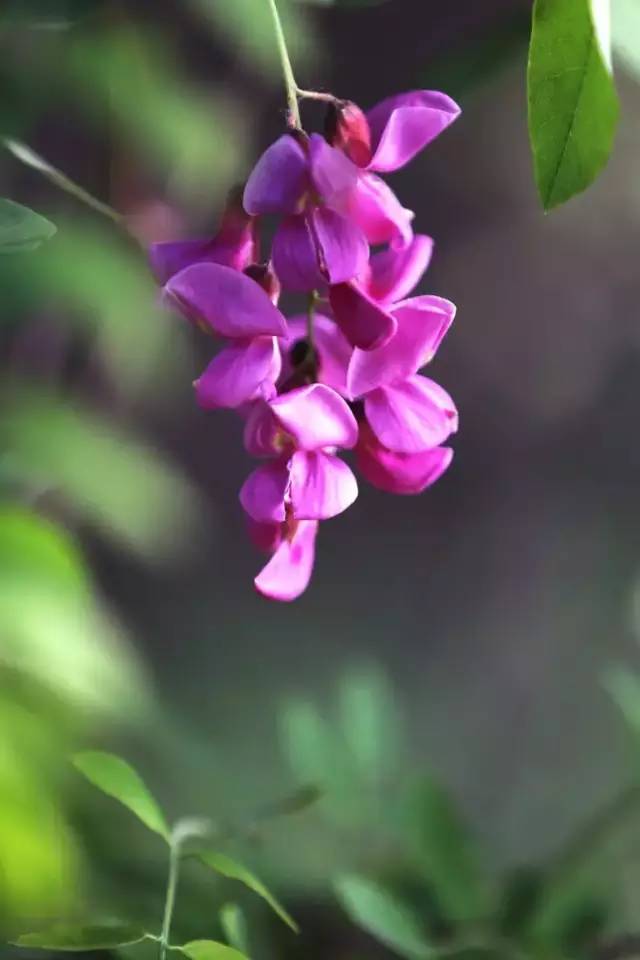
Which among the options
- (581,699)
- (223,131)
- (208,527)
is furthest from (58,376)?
(581,699)

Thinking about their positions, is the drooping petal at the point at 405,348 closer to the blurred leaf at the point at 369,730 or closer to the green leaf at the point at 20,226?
the green leaf at the point at 20,226

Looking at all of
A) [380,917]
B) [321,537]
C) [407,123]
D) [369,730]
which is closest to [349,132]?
[407,123]

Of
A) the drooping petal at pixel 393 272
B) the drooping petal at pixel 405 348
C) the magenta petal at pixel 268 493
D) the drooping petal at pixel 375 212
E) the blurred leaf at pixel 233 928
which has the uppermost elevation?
the drooping petal at pixel 375 212

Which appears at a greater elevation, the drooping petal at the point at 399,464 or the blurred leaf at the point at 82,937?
the drooping petal at the point at 399,464

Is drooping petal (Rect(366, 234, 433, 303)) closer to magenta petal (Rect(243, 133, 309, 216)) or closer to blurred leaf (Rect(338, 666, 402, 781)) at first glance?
magenta petal (Rect(243, 133, 309, 216))

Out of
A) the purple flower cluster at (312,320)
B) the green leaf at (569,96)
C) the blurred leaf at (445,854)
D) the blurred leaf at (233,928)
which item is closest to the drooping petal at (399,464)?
the purple flower cluster at (312,320)

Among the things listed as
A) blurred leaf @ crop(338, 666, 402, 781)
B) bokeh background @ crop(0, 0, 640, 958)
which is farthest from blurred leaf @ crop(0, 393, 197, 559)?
blurred leaf @ crop(338, 666, 402, 781)
